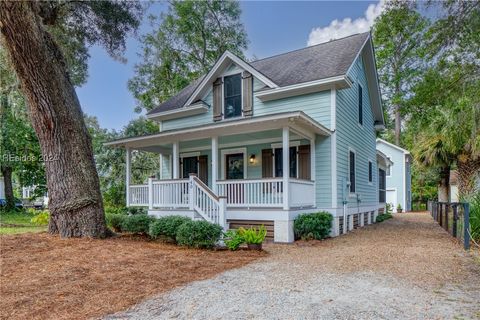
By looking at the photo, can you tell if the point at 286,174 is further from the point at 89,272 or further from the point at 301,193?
the point at 89,272

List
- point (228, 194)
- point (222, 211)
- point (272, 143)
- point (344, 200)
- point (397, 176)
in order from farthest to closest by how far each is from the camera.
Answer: point (397, 176), point (272, 143), point (344, 200), point (228, 194), point (222, 211)

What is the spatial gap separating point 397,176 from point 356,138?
1452 centimetres

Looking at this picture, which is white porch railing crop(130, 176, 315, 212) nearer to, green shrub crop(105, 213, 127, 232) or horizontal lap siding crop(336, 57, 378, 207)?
green shrub crop(105, 213, 127, 232)

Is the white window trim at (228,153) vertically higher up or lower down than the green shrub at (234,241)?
higher up

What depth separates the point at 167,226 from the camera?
25.1ft

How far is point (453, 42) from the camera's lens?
5785mm

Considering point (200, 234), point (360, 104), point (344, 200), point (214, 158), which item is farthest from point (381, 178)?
point (200, 234)

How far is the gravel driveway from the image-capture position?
3.44 metres

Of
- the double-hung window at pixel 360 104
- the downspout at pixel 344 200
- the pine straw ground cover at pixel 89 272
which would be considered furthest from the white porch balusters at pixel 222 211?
the double-hung window at pixel 360 104

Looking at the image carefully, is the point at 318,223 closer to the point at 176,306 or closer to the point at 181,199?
the point at 181,199

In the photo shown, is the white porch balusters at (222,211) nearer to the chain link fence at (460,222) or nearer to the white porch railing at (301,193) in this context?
the white porch railing at (301,193)

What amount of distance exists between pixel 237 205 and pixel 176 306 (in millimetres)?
5515

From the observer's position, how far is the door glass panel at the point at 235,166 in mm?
11867

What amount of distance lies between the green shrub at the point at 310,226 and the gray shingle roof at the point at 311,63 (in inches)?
172
